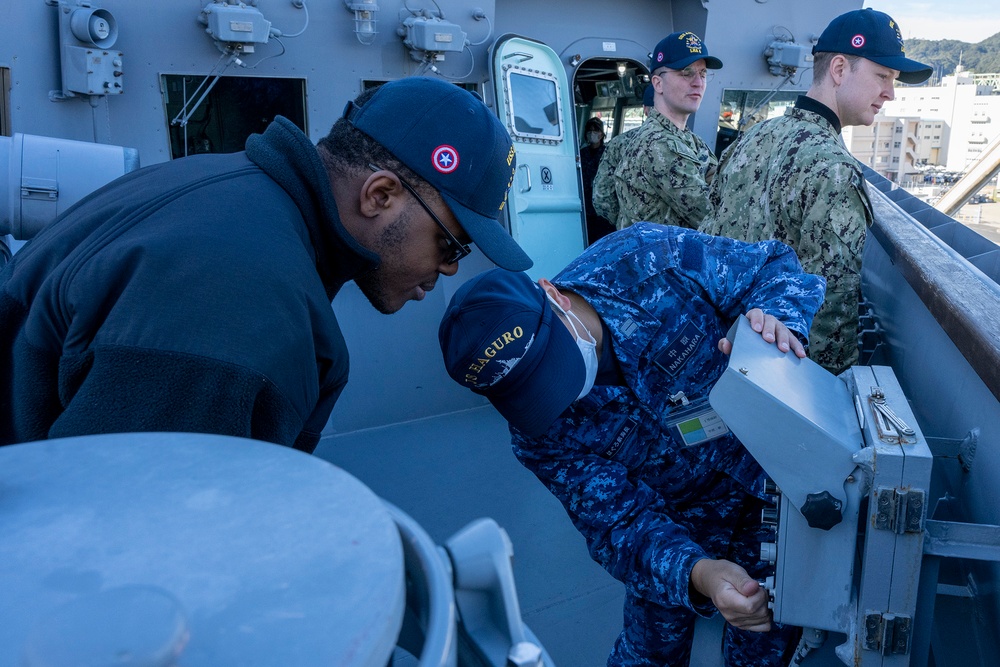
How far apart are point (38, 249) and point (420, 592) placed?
0.73 meters

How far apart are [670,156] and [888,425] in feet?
8.99

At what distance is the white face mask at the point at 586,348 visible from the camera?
1.61 metres

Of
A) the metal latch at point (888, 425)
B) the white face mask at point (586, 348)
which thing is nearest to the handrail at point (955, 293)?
the metal latch at point (888, 425)

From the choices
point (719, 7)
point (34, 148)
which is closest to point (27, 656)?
point (34, 148)

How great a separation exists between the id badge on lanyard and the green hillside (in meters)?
100

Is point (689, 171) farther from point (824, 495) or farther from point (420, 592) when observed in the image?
point (420, 592)

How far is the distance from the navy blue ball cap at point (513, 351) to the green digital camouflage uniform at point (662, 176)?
2.40 metres

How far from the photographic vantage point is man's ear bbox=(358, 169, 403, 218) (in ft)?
3.84

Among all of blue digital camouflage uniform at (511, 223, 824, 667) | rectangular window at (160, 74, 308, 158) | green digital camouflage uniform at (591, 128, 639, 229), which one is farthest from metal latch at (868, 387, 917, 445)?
green digital camouflage uniform at (591, 128, 639, 229)

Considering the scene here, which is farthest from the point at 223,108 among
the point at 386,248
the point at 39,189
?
the point at 386,248

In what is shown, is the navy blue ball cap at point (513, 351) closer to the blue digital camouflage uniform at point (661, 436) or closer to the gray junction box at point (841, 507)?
the blue digital camouflage uniform at point (661, 436)

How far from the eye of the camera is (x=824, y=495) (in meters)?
1.13

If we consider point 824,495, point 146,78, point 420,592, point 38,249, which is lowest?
point 824,495

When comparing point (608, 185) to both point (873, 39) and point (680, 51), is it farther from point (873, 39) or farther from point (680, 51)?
point (873, 39)
